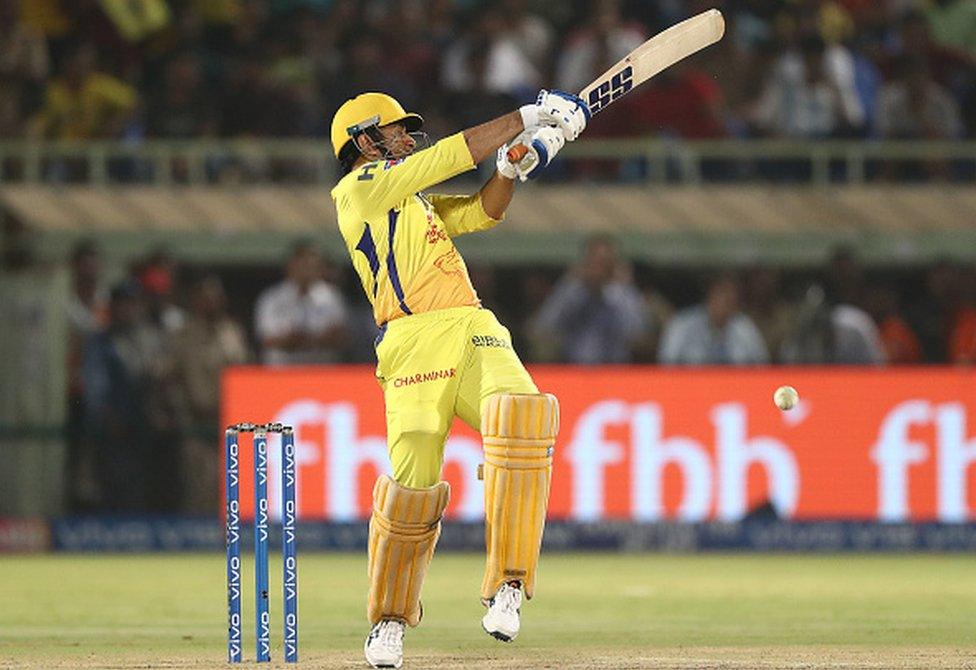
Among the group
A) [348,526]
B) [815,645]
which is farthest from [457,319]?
[348,526]

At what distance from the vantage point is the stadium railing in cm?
1614

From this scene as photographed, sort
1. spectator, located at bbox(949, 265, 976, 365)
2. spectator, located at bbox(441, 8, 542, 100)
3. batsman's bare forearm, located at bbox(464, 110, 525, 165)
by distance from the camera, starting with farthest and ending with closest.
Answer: spectator, located at bbox(441, 8, 542, 100) < spectator, located at bbox(949, 265, 976, 365) < batsman's bare forearm, located at bbox(464, 110, 525, 165)

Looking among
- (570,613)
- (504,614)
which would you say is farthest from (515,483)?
(570,613)

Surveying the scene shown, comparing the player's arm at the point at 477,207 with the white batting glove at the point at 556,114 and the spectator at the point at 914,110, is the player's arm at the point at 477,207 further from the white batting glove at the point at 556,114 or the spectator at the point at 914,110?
the spectator at the point at 914,110

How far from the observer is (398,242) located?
7965 mm

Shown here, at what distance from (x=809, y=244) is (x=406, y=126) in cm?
856

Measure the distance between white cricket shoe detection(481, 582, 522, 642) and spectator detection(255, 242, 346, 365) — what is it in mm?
7157

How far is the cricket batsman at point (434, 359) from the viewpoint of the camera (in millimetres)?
7637

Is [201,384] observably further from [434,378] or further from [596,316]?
[434,378]

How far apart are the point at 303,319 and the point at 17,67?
11.4 ft

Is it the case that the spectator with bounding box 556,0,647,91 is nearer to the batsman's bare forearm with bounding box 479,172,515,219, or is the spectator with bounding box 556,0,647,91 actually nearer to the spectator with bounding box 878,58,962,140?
the spectator with bounding box 878,58,962,140

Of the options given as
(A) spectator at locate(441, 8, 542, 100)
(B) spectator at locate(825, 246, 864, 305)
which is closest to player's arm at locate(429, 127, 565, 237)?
(B) spectator at locate(825, 246, 864, 305)

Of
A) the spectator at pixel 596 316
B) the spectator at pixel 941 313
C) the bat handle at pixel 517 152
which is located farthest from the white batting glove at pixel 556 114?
the spectator at pixel 941 313

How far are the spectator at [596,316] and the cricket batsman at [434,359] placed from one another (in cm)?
644
